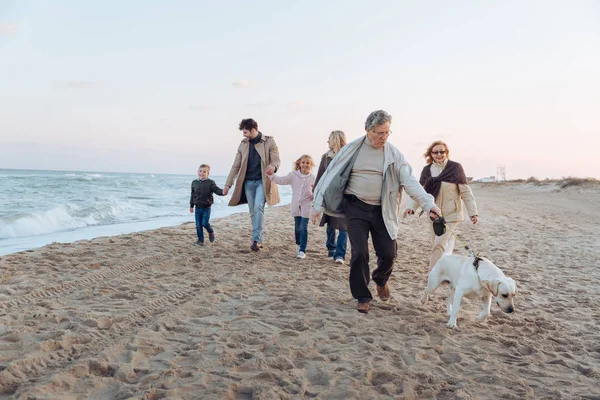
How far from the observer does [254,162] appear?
25.5ft

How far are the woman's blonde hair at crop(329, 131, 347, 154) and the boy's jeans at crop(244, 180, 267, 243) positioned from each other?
1582 millimetres

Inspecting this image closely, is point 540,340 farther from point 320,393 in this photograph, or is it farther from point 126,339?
point 126,339

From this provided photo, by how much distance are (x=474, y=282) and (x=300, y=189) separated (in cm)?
387

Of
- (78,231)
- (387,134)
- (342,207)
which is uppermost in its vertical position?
(387,134)

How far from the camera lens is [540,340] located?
416 cm

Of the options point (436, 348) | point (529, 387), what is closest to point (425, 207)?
point (436, 348)

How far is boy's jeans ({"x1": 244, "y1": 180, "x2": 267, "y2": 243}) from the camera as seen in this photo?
773 cm

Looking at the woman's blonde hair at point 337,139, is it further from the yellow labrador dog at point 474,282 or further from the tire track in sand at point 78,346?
the tire track in sand at point 78,346

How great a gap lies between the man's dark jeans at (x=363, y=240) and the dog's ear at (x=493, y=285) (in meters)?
A: 0.96

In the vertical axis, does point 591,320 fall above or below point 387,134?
below

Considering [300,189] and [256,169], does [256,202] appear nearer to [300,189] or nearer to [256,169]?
[256,169]

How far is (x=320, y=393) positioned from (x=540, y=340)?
239cm

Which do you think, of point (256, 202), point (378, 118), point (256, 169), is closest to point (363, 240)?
point (378, 118)

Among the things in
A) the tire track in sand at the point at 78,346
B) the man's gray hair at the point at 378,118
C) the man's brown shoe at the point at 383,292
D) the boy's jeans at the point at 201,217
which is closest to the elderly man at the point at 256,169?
the boy's jeans at the point at 201,217
